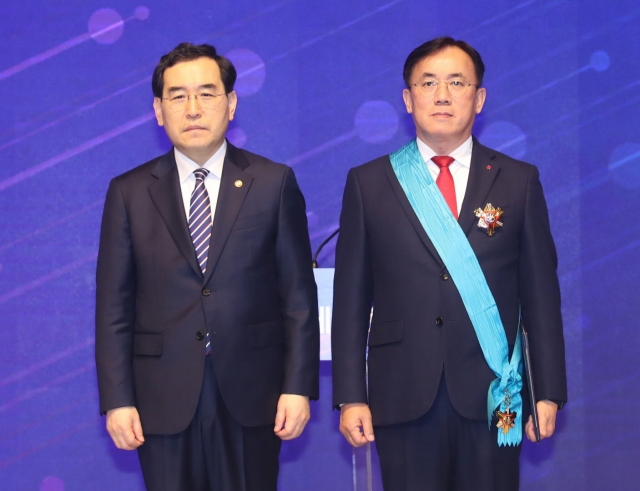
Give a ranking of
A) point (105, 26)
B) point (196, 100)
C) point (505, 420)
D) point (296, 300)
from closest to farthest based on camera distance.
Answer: point (505, 420), point (296, 300), point (196, 100), point (105, 26)

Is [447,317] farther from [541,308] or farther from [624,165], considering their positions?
[624,165]

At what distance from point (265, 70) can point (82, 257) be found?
106 cm

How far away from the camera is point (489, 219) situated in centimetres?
238

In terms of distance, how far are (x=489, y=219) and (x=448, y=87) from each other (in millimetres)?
415

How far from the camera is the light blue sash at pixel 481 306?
2.33 m

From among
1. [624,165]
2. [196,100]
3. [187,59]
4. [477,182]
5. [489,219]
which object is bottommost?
[489,219]

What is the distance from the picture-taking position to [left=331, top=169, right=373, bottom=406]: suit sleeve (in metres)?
2.41

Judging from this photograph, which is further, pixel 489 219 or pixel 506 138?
pixel 506 138

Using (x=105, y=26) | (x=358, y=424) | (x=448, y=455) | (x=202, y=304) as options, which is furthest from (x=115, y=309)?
(x=105, y=26)

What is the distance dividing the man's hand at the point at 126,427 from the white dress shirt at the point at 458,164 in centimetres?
103

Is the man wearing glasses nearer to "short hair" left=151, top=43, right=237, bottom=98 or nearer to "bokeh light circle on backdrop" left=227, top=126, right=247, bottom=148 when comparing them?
"short hair" left=151, top=43, right=237, bottom=98

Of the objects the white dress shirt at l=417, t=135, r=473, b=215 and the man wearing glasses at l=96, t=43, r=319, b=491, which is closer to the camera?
the man wearing glasses at l=96, t=43, r=319, b=491

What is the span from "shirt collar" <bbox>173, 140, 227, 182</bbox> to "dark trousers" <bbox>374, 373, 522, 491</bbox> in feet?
2.78

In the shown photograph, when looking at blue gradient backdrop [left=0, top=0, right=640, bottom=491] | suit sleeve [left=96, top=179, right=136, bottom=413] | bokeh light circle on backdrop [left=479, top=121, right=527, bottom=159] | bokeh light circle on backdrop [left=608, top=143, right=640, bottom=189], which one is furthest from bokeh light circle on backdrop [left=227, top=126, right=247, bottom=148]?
bokeh light circle on backdrop [left=608, top=143, right=640, bottom=189]
